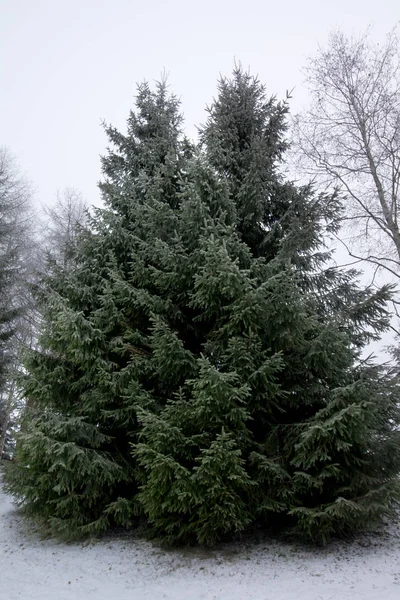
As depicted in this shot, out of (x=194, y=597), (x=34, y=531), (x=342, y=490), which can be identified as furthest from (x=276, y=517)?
(x=34, y=531)

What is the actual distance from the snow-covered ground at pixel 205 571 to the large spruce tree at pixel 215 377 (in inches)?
14.1

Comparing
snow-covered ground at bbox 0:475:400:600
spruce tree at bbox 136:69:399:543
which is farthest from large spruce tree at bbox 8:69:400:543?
snow-covered ground at bbox 0:475:400:600

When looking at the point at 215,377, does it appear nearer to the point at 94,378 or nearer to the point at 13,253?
the point at 94,378

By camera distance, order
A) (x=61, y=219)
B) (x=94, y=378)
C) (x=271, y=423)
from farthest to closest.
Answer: (x=61, y=219), (x=94, y=378), (x=271, y=423)

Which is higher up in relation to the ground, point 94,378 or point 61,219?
point 61,219

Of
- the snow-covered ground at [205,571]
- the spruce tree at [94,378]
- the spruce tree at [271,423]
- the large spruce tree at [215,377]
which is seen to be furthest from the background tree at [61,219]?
the snow-covered ground at [205,571]

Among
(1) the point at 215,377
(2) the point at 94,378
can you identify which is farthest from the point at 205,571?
(2) the point at 94,378

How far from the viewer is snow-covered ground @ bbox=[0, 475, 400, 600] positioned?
4594 millimetres

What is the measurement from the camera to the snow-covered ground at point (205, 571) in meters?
4.59

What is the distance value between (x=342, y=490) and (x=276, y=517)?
1.47m

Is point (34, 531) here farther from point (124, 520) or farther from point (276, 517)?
point (276, 517)

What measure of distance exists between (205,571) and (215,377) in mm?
2650

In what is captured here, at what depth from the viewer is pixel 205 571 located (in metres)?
5.15

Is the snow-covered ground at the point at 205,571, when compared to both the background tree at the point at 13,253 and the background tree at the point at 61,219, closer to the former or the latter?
the background tree at the point at 13,253
